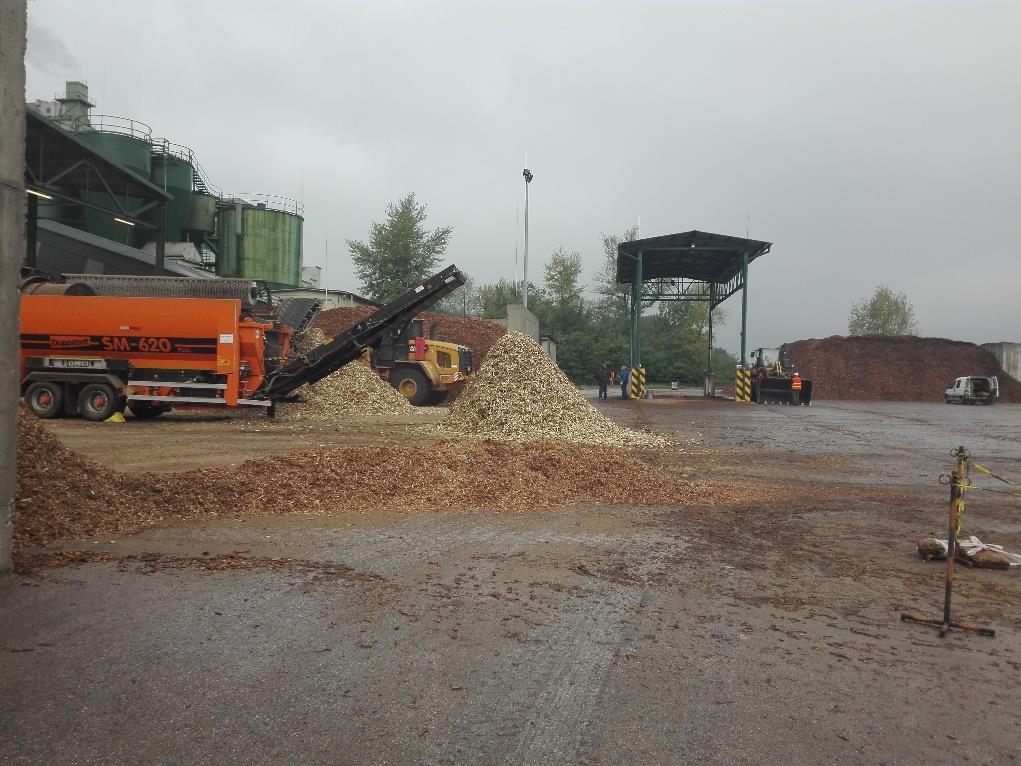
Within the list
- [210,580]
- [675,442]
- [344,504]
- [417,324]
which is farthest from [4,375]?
[417,324]

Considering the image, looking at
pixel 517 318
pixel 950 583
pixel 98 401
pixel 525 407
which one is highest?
pixel 517 318

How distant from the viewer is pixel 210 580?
5297 mm

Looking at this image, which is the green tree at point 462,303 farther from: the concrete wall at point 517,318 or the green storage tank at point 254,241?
the concrete wall at point 517,318

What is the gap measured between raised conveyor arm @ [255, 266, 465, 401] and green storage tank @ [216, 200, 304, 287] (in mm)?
28911

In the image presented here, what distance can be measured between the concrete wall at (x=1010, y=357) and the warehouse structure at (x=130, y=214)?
52.8m

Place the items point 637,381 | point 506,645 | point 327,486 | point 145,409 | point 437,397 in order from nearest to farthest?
point 506,645, point 327,486, point 145,409, point 437,397, point 637,381

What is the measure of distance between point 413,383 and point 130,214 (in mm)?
14317

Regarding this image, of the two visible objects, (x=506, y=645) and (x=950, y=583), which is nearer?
(x=506, y=645)

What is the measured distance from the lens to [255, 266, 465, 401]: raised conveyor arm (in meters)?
19.5

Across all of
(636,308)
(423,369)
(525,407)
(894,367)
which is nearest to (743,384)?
(636,308)

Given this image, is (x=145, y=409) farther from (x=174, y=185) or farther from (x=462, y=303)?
(x=462, y=303)

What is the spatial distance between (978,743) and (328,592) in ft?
12.1

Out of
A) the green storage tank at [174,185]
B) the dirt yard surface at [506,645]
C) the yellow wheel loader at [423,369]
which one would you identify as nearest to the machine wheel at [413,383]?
the yellow wheel loader at [423,369]

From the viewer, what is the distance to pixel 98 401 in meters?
17.8
